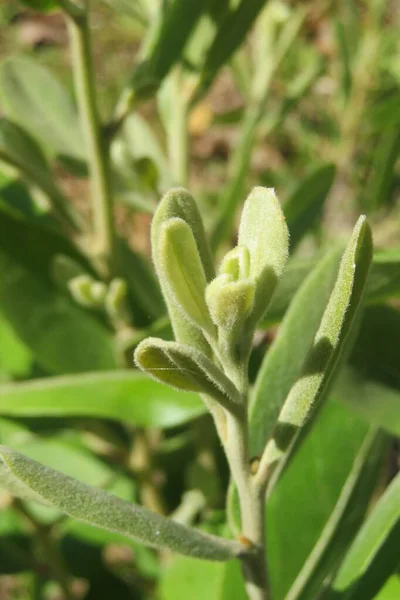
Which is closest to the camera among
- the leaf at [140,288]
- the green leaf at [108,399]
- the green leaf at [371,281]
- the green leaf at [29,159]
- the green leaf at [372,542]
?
the green leaf at [372,542]

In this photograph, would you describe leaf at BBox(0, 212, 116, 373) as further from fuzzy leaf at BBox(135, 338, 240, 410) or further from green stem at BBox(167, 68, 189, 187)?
fuzzy leaf at BBox(135, 338, 240, 410)

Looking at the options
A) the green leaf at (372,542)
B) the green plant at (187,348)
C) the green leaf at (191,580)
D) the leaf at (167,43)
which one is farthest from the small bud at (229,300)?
the green leaf at (191,580)

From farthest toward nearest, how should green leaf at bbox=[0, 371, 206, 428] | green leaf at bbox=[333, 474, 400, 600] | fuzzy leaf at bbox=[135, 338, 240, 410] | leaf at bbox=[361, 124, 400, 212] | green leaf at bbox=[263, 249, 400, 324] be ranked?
leaf at bbox=[361, 124, 400, 212], green leaf at bbox=[0, 371, 206, 428], green leaf at bbox=[263, 249, 400, 324], green leaf at bbox=[333, 474, 400, 600], fuzzy leaf at bbox=[135, 338, 240, 410]

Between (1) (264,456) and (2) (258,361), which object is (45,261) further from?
(1) (264,456)

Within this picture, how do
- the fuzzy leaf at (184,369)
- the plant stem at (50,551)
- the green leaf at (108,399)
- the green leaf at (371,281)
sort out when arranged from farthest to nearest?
1. the plant stem at (50,551)
2. the green leaf at (108,399)
3. the green leaf at (371,281)
4. the fuzzy leaf at (184,369)

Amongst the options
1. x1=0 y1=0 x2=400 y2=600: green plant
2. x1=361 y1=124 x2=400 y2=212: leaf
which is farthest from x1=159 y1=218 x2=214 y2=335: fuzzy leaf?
x1=361 y1=124 x2=400 y2=212: leaf

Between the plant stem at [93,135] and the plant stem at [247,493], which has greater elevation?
the plant stem at [93,135]

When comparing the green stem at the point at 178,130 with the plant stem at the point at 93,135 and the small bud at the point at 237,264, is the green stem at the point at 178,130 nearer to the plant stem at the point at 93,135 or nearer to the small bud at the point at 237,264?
the plant stem at the point at 93,135

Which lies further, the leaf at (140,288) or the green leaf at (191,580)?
the leaf at (140,288)
